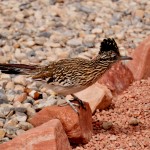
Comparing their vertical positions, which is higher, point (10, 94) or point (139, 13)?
point (139, 13)

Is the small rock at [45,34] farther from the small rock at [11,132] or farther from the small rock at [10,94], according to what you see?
the small rock at [11,132]

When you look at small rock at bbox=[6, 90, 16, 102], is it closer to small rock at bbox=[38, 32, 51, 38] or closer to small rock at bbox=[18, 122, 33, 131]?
small rock at bbox=[18, 122, 33, 131]

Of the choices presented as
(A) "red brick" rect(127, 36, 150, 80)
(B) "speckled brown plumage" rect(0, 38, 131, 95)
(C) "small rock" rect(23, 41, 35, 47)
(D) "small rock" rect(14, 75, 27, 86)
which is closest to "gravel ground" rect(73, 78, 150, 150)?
(A) "red brick" rect(127, 36, 150, 80)

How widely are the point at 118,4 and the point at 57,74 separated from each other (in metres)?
4.20

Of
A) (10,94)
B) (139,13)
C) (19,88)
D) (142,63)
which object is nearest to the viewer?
(10,94)

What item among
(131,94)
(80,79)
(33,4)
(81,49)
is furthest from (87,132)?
(33,4)

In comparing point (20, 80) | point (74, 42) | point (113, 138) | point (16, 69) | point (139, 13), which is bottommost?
point (113, 138)

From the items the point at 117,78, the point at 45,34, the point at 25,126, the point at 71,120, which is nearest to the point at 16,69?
the point at 25,126

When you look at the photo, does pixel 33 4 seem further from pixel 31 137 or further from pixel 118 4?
pixel 31 137

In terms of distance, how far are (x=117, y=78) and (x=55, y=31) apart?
1813 millimetres

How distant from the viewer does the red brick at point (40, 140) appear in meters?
5.45

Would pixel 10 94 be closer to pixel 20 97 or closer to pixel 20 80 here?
pixel 20 97

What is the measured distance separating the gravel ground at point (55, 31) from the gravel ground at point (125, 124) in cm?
Result: 62

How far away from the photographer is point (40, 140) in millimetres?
5469
